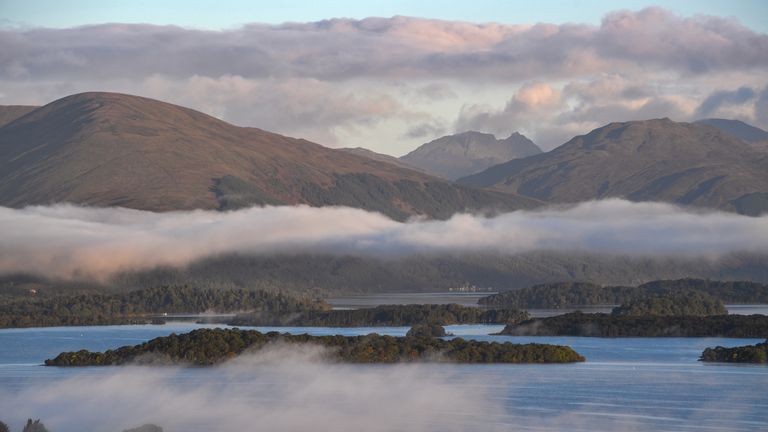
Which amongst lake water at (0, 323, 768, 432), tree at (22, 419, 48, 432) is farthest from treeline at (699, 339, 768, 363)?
tree at (22, 419, 48, 432)

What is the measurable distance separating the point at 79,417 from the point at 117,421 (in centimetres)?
577

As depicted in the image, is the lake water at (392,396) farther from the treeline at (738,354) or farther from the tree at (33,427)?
the tree at (33,427)

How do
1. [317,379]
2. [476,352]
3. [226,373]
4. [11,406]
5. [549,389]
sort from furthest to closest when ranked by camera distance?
[476,352], [226,373], [317,379], [549,389], [11,406]

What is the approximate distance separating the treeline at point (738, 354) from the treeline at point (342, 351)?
15.4m

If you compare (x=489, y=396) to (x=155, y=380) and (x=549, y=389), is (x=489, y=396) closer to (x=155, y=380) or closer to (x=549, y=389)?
(x=549, y=389)

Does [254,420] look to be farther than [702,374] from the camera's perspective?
No

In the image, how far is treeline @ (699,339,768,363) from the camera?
17462 cm

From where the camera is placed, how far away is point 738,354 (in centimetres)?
17788

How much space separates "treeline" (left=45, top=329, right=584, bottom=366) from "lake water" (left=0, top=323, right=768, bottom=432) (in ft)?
12.8

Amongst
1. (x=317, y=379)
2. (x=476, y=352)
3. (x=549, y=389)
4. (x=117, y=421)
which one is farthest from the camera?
(x=476, y=352)

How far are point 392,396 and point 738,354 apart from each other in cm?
5534

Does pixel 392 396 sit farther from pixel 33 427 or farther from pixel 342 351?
pixel 342 351

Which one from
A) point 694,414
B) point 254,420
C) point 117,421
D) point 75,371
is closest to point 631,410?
point 694,414

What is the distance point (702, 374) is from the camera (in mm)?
161250
